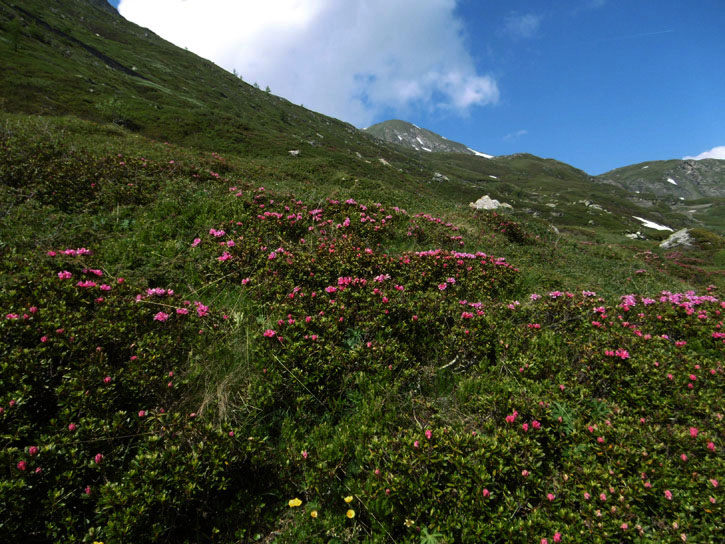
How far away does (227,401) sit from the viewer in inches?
133

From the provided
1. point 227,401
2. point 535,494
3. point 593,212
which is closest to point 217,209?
point 227,401

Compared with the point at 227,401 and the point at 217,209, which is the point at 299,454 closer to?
the point at 227,401

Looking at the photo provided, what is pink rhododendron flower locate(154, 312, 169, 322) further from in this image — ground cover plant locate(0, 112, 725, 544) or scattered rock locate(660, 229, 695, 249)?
scattered rock locate(660, 229, 695, 249)

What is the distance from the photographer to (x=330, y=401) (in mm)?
3684

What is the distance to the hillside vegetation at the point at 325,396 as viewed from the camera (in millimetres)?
2461

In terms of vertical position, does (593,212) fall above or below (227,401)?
above

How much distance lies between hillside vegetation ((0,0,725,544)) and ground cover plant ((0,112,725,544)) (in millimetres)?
22

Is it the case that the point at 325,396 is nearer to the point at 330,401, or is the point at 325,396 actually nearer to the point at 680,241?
the point at 330,401

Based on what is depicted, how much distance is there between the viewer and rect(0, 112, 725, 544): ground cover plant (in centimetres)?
246

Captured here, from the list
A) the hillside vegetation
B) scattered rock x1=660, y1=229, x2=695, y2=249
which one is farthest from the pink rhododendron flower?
scattered rock x1=660, y1=229, x2=695, y2=249

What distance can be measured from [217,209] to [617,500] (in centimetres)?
849

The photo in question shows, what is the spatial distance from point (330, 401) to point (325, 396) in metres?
0.09

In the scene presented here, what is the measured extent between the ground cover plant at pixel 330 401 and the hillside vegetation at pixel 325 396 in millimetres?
22

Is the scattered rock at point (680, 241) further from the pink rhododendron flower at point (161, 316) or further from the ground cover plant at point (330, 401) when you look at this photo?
the pink rhododendron flower at point (161, 316)
